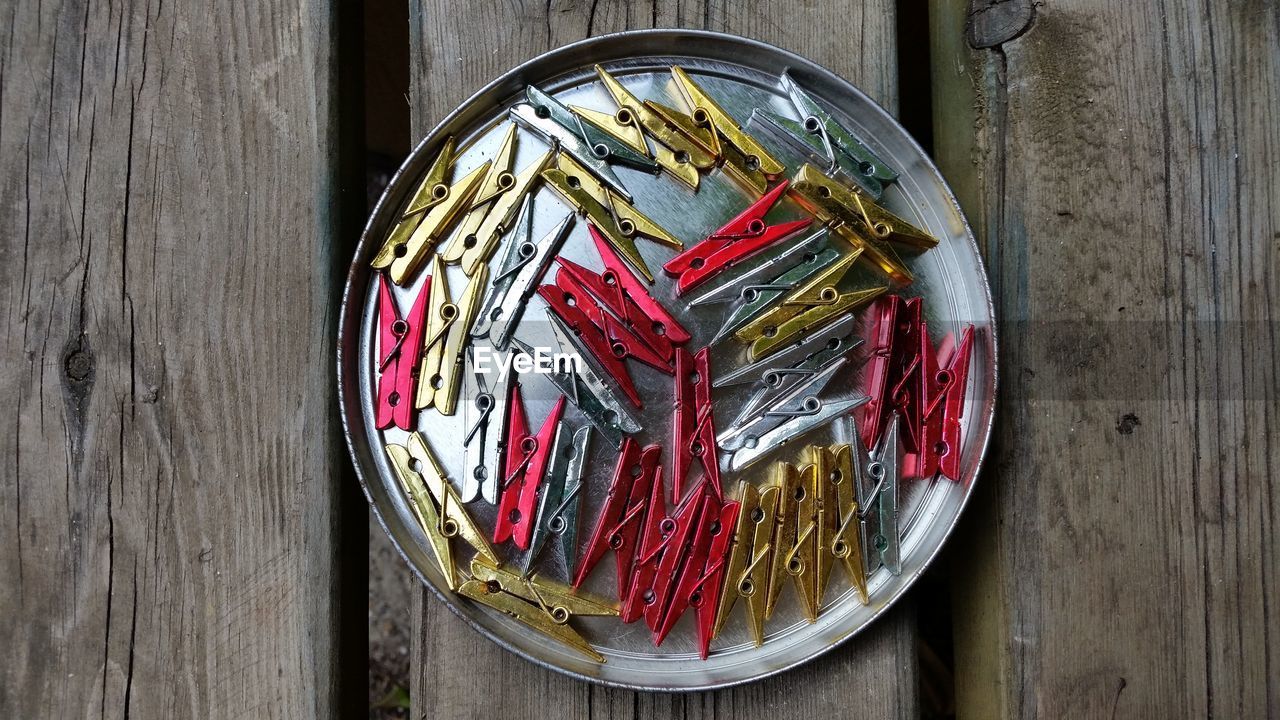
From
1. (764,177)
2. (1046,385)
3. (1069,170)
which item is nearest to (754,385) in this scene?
(764,177)

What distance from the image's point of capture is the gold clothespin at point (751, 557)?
0.83 metres

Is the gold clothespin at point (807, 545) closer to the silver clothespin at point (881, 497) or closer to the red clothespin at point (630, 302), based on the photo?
the silver clothespin at point (881, 497)

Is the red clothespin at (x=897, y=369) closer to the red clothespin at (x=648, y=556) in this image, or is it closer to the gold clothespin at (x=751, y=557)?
the gold clothespin at (x=751, y=557)

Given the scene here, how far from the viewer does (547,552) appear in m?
0.83

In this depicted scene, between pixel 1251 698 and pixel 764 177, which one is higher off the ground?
pixel 764 177

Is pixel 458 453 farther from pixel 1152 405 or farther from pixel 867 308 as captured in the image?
pixel 1152 405

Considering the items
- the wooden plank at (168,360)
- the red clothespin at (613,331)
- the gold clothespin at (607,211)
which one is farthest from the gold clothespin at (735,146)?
the wooden plank at (168,360)

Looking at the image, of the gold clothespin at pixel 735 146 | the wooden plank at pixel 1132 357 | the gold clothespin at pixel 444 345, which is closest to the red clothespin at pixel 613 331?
the gold clothespin at pixel 444 345

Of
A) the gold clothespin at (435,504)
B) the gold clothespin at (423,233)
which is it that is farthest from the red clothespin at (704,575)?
the gold clothespin at (423,233)

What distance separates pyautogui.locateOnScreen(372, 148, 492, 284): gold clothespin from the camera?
0.83 m

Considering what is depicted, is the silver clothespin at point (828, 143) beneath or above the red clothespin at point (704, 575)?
above

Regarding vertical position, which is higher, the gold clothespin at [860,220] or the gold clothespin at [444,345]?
the gold clothespin at [860,220]

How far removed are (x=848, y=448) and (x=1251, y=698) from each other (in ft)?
1.77

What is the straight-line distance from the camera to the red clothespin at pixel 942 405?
2.71ft
